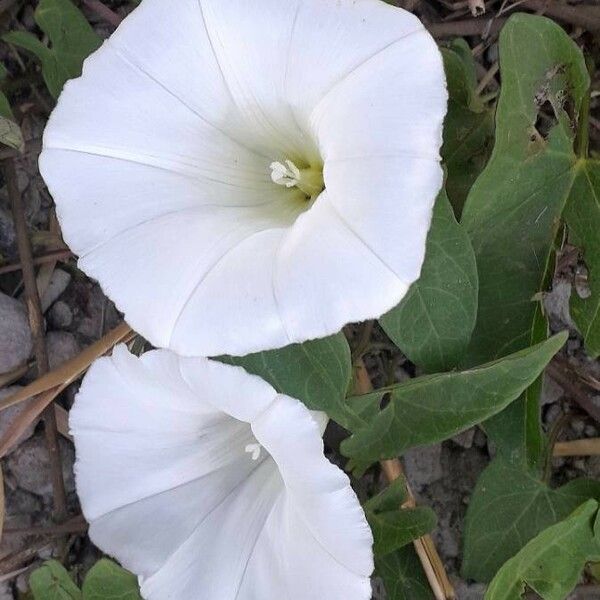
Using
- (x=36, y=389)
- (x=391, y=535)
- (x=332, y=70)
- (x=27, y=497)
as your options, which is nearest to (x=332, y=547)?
(x=391, y=535)

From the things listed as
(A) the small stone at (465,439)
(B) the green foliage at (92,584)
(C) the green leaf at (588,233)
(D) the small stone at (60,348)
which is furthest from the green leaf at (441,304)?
(D) the small stone at (60,348)

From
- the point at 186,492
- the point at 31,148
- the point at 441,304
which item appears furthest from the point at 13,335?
the point at 441,304

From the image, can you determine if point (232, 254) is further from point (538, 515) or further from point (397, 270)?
→ point (538, 515)

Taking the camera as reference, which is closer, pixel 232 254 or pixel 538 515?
pixel 232 254

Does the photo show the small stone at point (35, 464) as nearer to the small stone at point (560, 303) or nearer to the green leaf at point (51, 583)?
the green leaf at point (51, 583)

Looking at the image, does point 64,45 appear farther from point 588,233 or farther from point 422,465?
point 422,465
